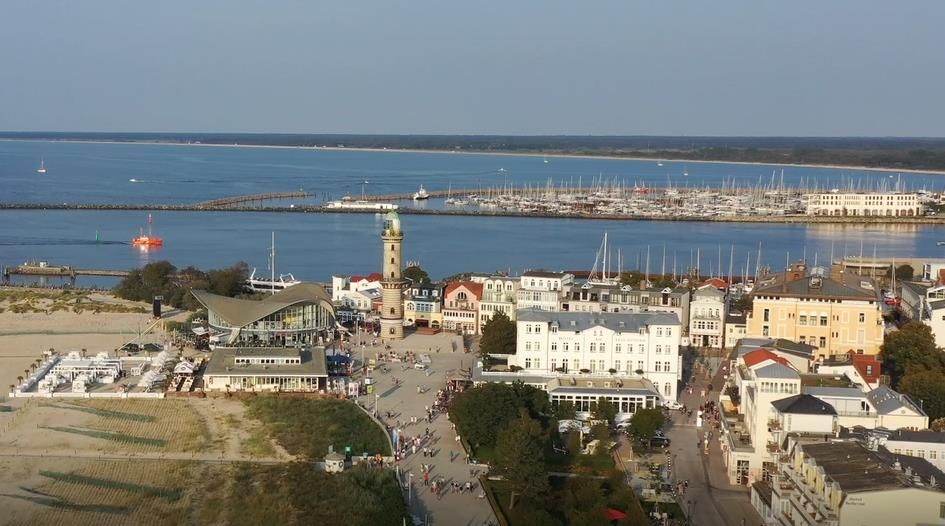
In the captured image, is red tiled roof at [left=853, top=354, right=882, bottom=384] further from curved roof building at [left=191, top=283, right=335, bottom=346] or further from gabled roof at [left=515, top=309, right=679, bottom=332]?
curved roof building at [left=191, top=283, right=335, bottom=346]

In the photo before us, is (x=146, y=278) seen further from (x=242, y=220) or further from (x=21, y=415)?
(x=242, y=220)

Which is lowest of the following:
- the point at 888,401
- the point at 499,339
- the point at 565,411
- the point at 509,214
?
the point at 509,214

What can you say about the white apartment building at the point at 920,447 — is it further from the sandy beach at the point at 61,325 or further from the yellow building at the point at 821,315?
the sandy beach at the point at 61,325

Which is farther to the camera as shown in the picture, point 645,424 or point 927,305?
point 927,305

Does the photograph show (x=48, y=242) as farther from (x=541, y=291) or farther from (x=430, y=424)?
(x=430, y=424)

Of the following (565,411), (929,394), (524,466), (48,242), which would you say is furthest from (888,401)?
(48,242)

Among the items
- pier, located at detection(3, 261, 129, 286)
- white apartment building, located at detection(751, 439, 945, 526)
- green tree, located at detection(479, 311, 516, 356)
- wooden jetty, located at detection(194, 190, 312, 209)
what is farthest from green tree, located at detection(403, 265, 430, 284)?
wooden jetty, located at detection(194, 190, 312, 209)
